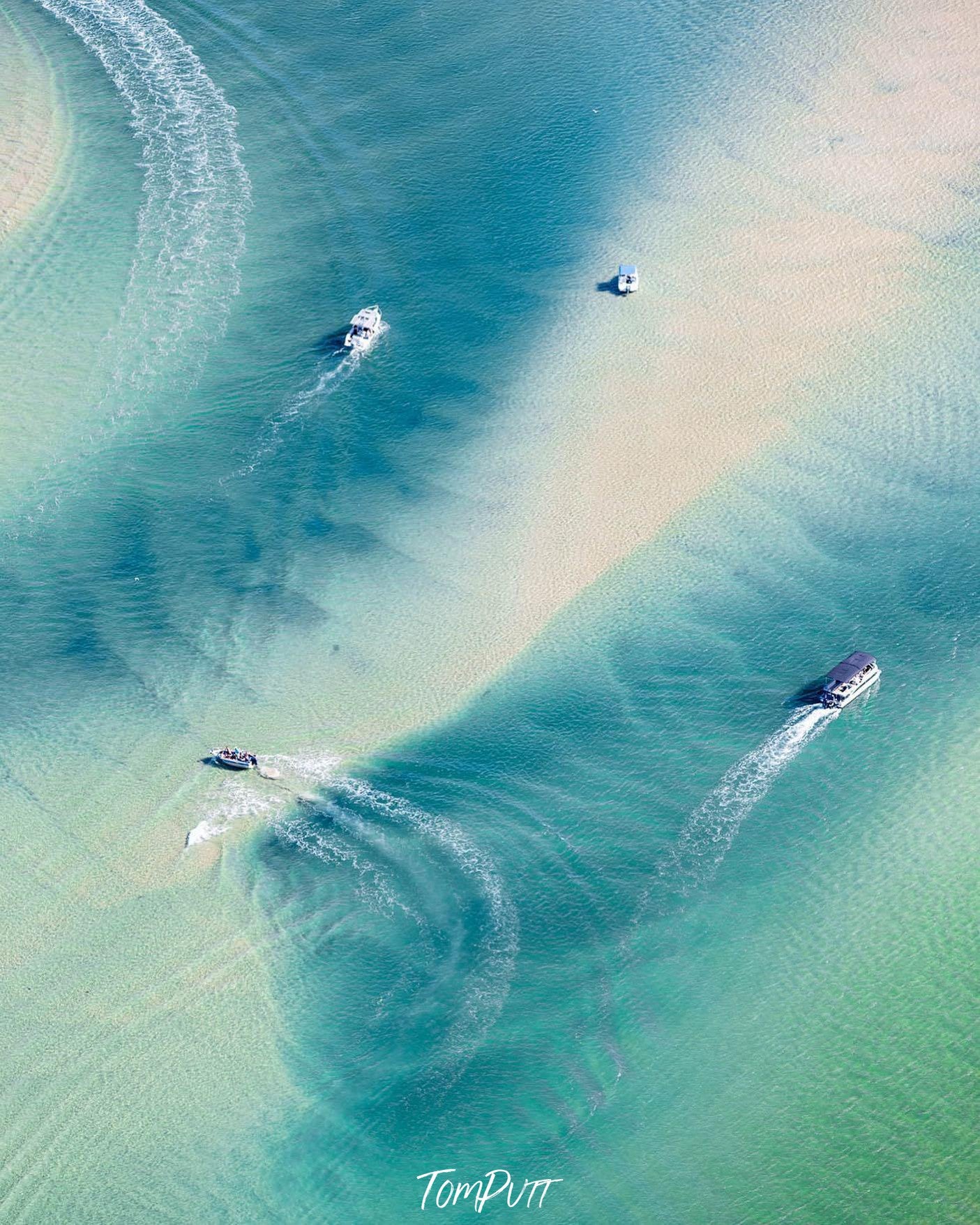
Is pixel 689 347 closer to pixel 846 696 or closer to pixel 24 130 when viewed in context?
pixel 846 696

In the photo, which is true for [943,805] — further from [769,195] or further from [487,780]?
[769,195]

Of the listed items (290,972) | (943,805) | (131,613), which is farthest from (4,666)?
(943,805)

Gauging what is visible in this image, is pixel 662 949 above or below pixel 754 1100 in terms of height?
above

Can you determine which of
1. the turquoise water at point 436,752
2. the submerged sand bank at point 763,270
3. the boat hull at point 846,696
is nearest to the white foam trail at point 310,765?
the turquoise water at point 436,752

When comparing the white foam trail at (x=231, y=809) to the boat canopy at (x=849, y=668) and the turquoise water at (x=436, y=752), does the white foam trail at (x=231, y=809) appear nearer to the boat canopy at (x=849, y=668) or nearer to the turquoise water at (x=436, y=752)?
the turquoise water at (x=436, y=752)

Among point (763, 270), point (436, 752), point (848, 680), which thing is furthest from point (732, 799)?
point (763, 270)
